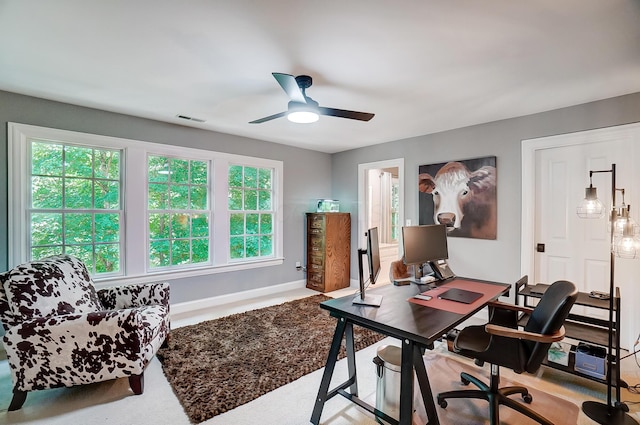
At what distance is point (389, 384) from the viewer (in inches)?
74.4

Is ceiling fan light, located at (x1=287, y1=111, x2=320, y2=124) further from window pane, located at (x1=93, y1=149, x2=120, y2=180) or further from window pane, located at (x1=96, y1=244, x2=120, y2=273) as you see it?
window pane, located at (x1=96, y1=244, x2=120, y2=273)

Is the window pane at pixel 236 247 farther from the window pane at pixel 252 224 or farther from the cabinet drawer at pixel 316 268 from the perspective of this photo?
the cabinet drawer at pixel 316 268

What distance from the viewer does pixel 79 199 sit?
3289mm

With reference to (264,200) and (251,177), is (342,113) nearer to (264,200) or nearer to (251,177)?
(251,177)

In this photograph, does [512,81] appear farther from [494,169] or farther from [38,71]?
[38,71]

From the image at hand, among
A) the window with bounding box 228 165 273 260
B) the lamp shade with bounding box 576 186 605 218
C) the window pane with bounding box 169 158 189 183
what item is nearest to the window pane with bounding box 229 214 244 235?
the window with bounding box 228 165 273 260

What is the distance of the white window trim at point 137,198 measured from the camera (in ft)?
9.52

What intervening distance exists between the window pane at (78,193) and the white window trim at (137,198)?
32cm

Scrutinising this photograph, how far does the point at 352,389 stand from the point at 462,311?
36.8 inches

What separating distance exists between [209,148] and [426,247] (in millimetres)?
3160

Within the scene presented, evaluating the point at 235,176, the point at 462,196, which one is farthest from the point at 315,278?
the point at 462,196

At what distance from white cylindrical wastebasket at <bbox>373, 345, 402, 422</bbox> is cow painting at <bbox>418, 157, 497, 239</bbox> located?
2450 millimetres

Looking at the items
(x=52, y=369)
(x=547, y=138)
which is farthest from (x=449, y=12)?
(x=52, y=369)

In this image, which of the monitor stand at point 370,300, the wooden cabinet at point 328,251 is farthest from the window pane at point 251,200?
the monitor stand at point 370,300
